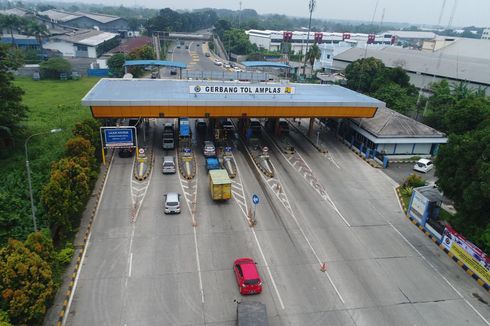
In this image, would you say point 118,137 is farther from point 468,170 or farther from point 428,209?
point 468,170

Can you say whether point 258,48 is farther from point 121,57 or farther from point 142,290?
point 142,290

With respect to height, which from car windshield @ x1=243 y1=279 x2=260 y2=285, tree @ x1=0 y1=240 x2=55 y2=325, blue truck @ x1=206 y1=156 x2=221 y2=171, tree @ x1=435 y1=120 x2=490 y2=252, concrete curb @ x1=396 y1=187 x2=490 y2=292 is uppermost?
tree @ x1=435 y1=120 x2=490 y2=252

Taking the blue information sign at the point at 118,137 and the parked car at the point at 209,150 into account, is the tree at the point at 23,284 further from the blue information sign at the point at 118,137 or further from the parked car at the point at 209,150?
the parked car at the point at 209,150

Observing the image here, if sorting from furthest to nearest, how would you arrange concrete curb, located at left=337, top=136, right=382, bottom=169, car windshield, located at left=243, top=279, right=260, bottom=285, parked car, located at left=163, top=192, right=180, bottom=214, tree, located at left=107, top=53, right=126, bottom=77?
tree, located at left=107, top=53, right=126, bottom=77, concrete curb, located at left=337, top=136, right=382, bottom=169, parked car, located at left=163, top=192, right=180, bottom=214, car windshield, located at left=243, top=279, right=260, bottom=285

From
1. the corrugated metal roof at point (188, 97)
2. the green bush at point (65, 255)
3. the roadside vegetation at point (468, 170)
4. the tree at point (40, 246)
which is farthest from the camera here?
the corrugated metal roof at point (188, 97)

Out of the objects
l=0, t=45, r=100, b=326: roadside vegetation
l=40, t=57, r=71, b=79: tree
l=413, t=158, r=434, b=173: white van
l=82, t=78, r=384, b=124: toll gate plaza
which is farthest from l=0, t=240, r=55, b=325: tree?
l=40, t=57, r=71, b=79: tree

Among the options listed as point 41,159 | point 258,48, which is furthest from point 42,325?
point 258,48

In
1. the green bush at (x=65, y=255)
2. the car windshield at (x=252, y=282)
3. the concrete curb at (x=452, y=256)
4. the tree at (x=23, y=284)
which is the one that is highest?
the tree at (x=23, y=284)

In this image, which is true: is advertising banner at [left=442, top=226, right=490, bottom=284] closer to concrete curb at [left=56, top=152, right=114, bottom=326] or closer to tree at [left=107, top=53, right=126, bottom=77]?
concrete curb at [left=56, top=152, right=114, bottom=326]

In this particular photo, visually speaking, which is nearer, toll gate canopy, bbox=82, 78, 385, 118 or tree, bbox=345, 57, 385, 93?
toll gate canopy, bbox=82, 78, 385, 118

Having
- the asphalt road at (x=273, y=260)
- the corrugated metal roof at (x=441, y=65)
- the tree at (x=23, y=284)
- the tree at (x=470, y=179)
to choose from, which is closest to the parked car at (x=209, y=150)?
the asphalt road at (x=273, y=260)
